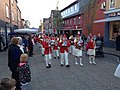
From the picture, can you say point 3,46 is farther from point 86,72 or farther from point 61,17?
point 61,17

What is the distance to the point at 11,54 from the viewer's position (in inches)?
227

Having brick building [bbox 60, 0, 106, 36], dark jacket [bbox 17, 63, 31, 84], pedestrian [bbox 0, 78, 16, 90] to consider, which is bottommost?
dark jacket [bbox 17, 63, 31, 84]

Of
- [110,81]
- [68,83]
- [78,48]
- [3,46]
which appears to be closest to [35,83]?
[68,83]

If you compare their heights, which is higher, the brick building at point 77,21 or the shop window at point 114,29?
the brick building at point 77,21

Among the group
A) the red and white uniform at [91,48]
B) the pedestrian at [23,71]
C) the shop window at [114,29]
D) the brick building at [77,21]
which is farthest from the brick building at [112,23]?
the pedestrian at [23,71]

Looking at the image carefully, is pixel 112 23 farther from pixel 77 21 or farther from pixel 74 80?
pixel 77 21

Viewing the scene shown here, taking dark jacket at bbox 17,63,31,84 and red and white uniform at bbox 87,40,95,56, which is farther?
red and white uniform at bbox 87,40,95,56

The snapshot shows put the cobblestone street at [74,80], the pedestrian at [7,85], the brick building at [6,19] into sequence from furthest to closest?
the brick building at [6,19]
the cobblestone street at [74,80]
the pedestrian at [7,85]

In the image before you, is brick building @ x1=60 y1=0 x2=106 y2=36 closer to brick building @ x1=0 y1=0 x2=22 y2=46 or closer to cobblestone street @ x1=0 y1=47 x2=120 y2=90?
brick building @ x1=0 y1=0 x2=22 y2=46

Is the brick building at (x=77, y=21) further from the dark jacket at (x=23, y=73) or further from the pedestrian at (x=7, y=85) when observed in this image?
the pedestrian at (x=7, y=85)

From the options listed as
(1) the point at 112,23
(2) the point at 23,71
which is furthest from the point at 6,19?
(2) the point at 23,71

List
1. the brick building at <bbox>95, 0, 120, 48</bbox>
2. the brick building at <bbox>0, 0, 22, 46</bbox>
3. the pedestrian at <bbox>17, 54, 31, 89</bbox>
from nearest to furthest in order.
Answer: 1. the pedestrian at <bbox>17, 54, 31, 89</bbox>
2. the brick building at <bbox>95, 0, 120, 48</bbox>
3. the brick building at <bbox>0, 0, 22, 46</bbox>

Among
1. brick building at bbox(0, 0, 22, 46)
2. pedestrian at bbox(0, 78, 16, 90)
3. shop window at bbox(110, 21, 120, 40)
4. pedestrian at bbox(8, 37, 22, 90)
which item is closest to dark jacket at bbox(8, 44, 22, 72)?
pedestrian at bbox(8, 37, 22, 90)

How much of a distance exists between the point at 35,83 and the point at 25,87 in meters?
2.14
